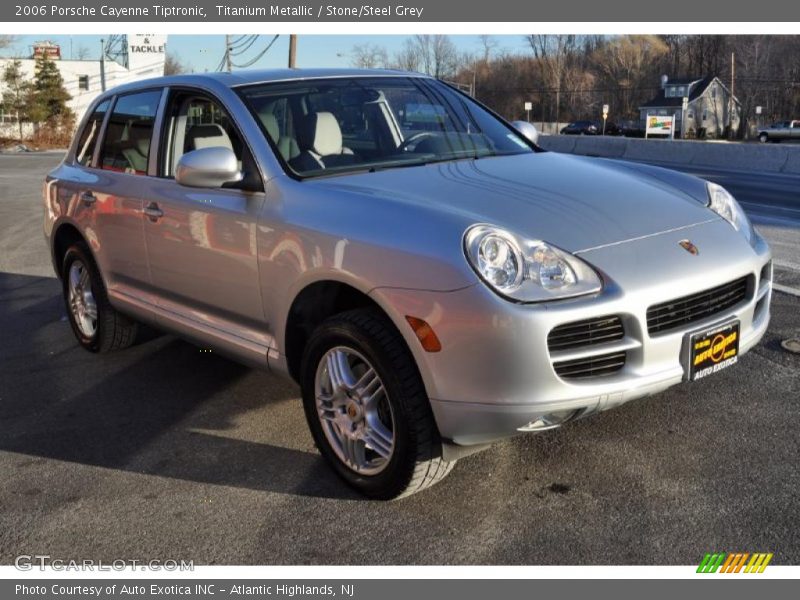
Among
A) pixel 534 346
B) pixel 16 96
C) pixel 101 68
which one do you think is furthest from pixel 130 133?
pixel 101 68

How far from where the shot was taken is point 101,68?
7144 centimetres

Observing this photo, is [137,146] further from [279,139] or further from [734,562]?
[734,562]

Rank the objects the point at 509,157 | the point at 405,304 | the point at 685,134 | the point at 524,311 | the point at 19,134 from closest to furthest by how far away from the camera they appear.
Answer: the point at 524,311
the point at 405,304
the point at 509,157
the point at 19,134
the point at 685,134

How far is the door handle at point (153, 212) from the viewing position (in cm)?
475

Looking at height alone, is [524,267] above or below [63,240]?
above

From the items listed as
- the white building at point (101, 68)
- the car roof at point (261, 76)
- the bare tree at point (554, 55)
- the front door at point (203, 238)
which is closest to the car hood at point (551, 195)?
the front door at point (203, 238)

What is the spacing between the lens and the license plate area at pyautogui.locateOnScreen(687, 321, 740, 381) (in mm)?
3396

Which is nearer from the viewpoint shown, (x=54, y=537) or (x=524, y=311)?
(x=524, y=311)

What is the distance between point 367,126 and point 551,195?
48.8 inches

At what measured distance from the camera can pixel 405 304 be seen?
329 cm
